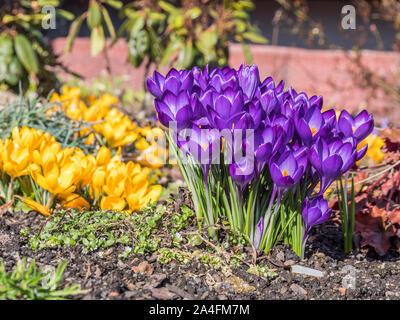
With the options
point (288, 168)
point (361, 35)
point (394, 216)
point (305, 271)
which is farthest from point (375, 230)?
point (361, 35)

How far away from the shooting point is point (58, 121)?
2182 millimetres

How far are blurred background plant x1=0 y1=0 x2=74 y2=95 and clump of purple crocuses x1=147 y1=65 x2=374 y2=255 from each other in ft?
5.47

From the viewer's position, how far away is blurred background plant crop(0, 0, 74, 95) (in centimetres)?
280

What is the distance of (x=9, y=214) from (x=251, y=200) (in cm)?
92

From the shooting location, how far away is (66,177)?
1.54 meters

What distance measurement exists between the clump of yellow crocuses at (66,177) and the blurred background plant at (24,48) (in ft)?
3.83

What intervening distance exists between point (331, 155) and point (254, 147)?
20 centimetres

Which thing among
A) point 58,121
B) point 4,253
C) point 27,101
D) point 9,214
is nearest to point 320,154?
point 4,253

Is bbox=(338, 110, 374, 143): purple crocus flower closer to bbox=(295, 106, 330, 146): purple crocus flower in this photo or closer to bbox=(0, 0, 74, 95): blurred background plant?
bbox=(295, 106, 330, 146): purple crocus flower

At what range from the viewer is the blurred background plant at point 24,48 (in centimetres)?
280

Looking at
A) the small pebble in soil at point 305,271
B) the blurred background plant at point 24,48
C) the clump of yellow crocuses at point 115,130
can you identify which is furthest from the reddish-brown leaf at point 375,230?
the blurred background plant at point 24,48

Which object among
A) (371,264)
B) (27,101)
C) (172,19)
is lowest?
(371,264)

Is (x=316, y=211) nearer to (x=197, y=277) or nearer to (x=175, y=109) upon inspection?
(x=197, y=277)
